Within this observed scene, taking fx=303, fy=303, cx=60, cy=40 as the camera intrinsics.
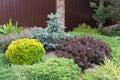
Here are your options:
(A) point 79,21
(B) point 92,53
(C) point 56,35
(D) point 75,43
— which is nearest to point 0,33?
(C) point 56,35

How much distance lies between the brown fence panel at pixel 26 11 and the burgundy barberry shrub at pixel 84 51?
13.5 feet

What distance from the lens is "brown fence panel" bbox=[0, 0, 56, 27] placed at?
10.1 metres

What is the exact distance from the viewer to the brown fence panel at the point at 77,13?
11469 mm

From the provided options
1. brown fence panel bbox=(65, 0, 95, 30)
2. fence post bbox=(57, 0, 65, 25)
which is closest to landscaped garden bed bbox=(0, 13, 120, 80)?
fence post bbox=(57, 0, 65, 25)

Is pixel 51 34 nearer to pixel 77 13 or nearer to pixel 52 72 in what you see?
pixel 52 72

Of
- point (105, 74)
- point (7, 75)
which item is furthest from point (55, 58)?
point (105, 74)

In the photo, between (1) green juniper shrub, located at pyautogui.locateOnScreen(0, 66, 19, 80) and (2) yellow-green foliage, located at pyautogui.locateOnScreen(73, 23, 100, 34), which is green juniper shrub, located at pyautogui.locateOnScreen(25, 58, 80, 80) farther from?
(2) yellow-green foliage, located at pyautogui.locateOnScreen(73, 23, 100, 34)

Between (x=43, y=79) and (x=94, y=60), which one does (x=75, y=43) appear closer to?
(x=94, y=60)

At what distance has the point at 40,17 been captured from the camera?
1088cm

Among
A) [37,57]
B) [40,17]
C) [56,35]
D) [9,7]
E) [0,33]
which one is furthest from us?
[40,17]

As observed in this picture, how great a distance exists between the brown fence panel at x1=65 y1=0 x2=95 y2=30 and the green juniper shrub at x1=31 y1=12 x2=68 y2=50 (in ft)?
14.5

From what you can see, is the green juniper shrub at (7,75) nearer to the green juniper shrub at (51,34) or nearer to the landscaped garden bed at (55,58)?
the landscaped garden bed at (55,58)

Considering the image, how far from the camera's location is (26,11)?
10.5 metres

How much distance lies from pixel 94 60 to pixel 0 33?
10.2 ft
